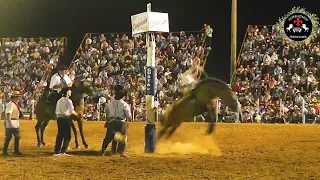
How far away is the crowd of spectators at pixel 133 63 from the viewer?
26.7 meters

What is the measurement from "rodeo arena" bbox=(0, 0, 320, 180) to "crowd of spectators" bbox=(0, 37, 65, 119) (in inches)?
3.2

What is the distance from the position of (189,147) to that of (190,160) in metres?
2.51

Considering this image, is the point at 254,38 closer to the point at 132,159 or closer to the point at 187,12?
the point at 187,12

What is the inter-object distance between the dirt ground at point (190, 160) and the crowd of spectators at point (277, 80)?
18.6 feet

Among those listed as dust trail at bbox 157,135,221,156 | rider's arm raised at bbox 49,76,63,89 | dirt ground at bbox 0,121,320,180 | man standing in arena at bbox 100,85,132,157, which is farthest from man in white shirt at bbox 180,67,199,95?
rider's arm raised at bbox 49,76,63,89

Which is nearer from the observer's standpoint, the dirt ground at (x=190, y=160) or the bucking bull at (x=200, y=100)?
the dirt ground at (x=190, y=160)

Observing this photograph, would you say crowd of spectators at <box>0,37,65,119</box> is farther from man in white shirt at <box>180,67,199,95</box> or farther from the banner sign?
man in white shirt at <box>180,67,199,95</box>

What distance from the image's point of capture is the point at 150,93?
13.3 meters

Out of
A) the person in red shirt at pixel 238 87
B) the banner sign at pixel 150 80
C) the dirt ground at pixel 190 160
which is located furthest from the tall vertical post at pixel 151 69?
the person in red shirt at pixel 238 87

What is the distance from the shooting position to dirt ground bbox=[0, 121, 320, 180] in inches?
399

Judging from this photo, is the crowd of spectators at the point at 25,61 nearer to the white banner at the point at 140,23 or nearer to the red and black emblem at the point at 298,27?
the red and black emblem at the point at 298,27

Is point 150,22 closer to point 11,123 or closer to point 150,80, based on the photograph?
point 150,80

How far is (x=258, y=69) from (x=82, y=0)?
52.8ft

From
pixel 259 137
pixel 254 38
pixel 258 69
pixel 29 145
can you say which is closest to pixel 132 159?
pixel 29 145
